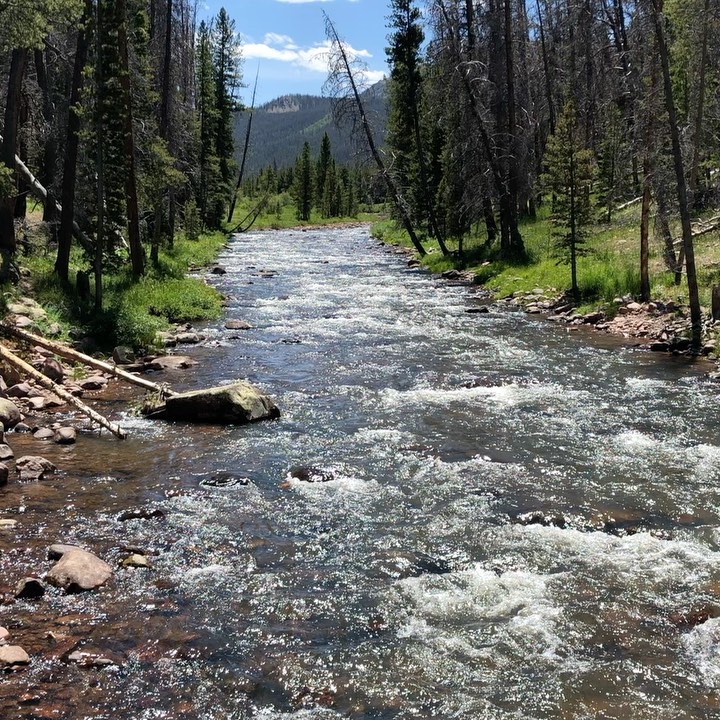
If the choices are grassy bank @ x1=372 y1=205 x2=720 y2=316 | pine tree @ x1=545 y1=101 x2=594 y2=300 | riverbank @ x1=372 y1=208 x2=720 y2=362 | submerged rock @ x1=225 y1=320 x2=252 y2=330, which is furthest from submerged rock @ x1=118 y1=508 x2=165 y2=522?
pine tree @ x1=545 y1=101 x2=594 y2=300

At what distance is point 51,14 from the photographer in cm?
1662

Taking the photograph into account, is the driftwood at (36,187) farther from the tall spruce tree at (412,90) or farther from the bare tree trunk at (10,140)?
the tall spruce tree at (412,90)

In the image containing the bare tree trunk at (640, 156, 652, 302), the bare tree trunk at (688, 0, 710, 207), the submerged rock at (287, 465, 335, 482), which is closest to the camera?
the submerged rock at (287, 465, 335, 482)

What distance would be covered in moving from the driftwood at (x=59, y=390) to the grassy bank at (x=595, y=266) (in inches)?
635

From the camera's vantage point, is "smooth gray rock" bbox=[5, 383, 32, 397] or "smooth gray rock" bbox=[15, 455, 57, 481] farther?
"smooth gray rock" bbox=[5, 383, 32, 397]

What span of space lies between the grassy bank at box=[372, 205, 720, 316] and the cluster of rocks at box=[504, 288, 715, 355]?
0.56 m

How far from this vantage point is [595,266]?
26484 mm

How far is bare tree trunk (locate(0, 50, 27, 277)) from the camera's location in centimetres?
1859

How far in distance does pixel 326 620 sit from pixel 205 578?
4.74ft

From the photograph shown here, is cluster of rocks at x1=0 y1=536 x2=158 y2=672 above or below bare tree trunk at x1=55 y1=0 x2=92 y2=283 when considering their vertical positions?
below

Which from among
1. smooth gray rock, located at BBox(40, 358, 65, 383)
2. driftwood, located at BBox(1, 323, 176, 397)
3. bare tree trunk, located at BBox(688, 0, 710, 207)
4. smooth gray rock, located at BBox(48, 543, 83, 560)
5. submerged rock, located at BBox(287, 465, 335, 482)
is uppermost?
bare tree trunk, located at BBox(688, 0, 710, 207)

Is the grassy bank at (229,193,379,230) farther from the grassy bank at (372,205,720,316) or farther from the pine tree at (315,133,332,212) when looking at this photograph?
the grassy bank at (372,205,720,316)

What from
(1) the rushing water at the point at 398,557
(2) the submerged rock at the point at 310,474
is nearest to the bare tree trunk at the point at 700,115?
(1) the rushing water at the point at 398,557

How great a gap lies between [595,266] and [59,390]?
20.4 meters
